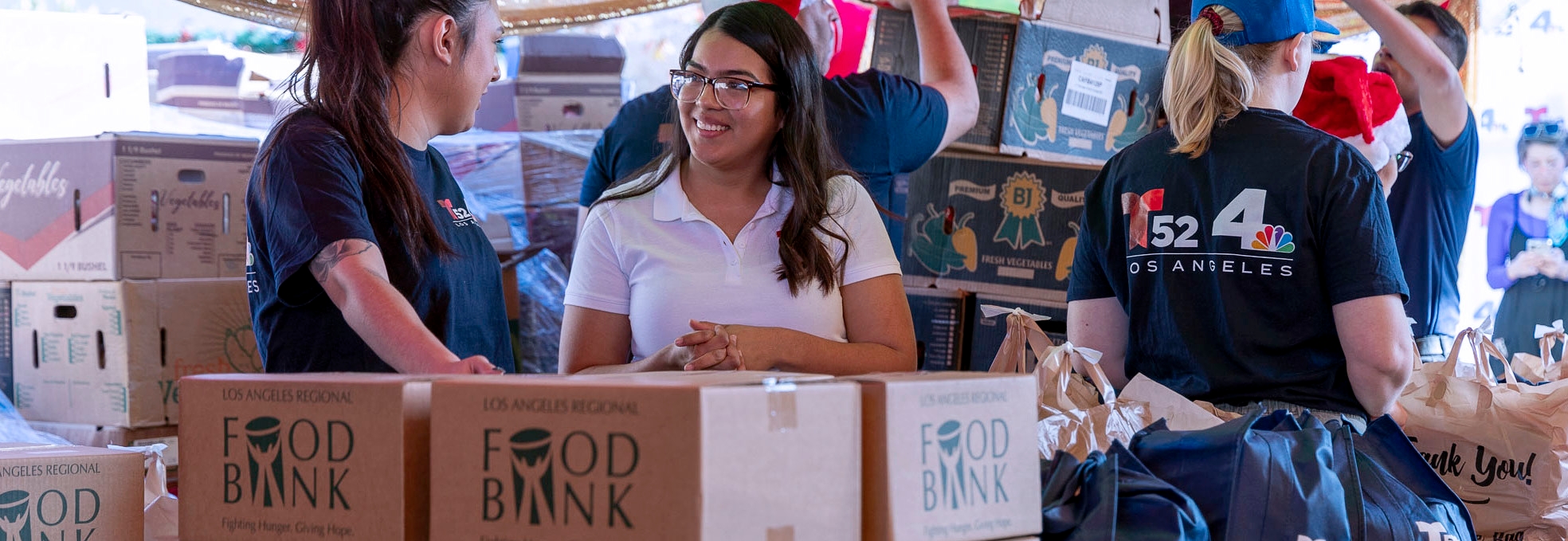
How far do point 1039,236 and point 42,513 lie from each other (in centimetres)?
214

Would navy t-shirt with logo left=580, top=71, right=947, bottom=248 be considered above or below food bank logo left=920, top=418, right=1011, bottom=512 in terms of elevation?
above

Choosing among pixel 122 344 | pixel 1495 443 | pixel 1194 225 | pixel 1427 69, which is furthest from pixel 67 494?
pixel 1427 69

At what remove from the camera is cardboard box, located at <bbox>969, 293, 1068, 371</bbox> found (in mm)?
2902

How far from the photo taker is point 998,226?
2957 millimetres

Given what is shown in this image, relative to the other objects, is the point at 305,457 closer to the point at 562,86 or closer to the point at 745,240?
the point at 745,240

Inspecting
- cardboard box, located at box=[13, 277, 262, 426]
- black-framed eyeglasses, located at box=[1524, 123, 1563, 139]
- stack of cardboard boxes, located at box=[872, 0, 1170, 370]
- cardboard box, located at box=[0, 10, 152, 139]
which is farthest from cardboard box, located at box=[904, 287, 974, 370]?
black-framed eyeglasses, located at box=[1524, 123, 1563, 139]

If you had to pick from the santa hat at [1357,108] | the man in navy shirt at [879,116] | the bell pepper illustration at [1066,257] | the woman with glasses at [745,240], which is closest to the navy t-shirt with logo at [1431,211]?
the santa hat at [1357,108]

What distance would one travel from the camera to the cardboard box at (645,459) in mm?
1034

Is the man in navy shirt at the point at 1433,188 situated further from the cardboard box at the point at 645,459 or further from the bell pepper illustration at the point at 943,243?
the cardboard box at the point at 645,459

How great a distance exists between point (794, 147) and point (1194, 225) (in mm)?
656

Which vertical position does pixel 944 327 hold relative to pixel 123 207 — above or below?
below

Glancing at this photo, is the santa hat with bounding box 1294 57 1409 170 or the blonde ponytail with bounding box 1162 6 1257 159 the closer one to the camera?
the blonde ponytail with bounding box 1162 6 1257 159

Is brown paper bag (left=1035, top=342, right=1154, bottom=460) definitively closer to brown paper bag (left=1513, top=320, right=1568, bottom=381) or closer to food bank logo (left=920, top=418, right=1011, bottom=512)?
food bank logo (left=920, top=418, right=1011, bottom=512)

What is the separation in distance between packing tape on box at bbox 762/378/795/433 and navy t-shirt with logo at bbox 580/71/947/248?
59.6 inches
